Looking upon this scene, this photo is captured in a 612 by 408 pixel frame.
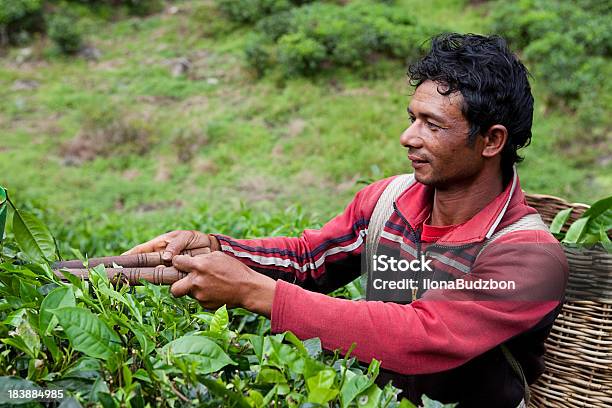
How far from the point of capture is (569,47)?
7.86 metres

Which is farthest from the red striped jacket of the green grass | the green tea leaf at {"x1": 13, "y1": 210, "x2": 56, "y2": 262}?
the green grass

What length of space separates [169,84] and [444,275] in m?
7.48

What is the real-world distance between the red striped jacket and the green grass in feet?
8.40

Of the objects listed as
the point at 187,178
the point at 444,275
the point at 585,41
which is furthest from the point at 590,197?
the point at 444,275

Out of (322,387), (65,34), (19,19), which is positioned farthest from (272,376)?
(19,19)

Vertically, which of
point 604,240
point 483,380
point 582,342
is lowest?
point 582,342

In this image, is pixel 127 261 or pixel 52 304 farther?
pixel 127 261

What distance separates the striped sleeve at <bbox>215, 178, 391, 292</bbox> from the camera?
6.35 ft

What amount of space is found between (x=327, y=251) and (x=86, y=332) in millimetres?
1019

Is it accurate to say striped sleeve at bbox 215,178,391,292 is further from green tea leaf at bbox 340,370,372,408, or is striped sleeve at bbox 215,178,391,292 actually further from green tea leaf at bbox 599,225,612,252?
green tea leaf at bbox 340,370,372,408

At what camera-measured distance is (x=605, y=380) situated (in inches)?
76.2

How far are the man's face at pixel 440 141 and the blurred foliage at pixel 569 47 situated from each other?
566 centimetres

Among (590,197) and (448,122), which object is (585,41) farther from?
(448,122)

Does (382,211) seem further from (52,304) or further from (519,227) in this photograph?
(52,304)
